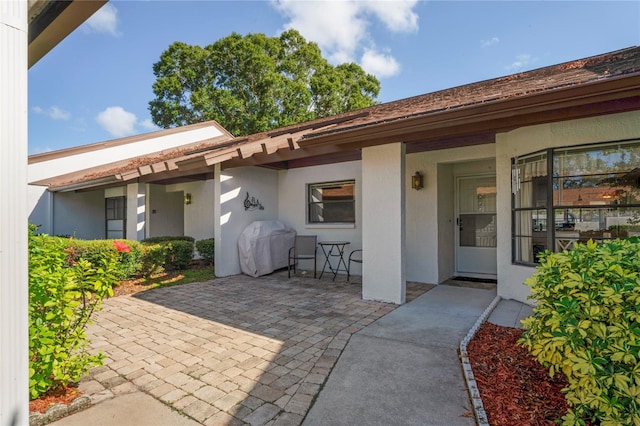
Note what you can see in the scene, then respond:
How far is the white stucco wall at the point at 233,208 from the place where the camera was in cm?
788

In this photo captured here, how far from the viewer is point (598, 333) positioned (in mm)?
2066

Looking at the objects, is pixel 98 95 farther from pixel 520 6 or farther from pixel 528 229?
pixel 528 229

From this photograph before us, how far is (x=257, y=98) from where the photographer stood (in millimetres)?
21719

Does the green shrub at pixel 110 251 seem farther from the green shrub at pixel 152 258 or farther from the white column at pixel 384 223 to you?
the white column at pixel 384 223

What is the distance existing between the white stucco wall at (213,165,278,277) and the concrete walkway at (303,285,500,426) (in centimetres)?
468

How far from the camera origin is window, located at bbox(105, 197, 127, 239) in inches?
476

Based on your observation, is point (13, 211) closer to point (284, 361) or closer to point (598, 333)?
point (284, 361)

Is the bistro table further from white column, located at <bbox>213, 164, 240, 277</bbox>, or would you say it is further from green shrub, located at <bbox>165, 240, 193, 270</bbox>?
green shrub, located at <bbox>165, 240, 193, 270</bbox>

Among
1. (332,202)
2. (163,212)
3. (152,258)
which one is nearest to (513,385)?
(332,202)

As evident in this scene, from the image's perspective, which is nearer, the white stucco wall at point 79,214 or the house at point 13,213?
the house at point 13,213

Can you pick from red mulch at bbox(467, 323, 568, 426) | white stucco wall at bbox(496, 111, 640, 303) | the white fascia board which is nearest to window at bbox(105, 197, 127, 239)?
the white fascia board

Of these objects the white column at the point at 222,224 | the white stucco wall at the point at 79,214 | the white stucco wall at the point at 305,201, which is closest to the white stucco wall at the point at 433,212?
the white stucco wall at the point at 305,201

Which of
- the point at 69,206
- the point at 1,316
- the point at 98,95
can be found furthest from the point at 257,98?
the point at 1,316

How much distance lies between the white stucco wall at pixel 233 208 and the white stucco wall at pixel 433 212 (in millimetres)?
4008
